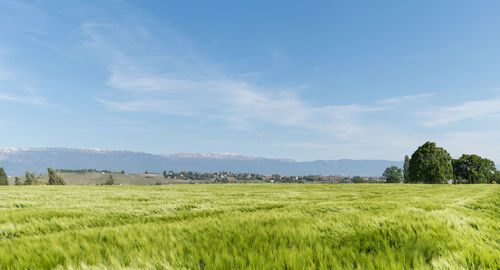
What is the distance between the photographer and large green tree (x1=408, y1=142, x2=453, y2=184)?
73500 millimetres

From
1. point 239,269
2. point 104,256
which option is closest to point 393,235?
point 239,269

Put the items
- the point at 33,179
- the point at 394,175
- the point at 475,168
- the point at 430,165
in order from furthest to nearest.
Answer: the point at 33,179 < the point at 394,175 < the point at 475,168 < the point at 430,165

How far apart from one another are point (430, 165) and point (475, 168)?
37243 mm

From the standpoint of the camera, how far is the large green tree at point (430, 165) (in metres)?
73.5

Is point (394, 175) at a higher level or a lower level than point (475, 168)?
lower

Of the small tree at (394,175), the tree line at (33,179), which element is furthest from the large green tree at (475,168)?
the tree line at (33,179)

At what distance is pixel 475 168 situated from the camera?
94062 millimetres

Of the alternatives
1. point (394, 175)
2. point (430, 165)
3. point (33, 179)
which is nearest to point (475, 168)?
point (394, 175)

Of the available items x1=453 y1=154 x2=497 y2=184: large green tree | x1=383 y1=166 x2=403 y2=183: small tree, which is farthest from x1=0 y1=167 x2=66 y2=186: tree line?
x1=453 y1=154 x2=497 y2=184: large green tree

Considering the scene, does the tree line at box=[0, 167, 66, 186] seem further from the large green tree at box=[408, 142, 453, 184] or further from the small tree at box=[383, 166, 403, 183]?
the small tree at box=[383, 166, 403, 183]

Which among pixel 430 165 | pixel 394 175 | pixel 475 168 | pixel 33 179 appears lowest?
pixel 33 179

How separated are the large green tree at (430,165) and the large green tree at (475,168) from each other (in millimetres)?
27502

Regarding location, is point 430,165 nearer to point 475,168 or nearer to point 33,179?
point 475,168

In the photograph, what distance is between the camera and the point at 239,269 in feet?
6.86
